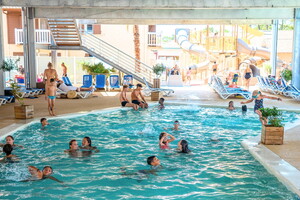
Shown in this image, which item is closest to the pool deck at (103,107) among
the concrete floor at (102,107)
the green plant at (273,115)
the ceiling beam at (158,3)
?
the concrete floor at (102,107)

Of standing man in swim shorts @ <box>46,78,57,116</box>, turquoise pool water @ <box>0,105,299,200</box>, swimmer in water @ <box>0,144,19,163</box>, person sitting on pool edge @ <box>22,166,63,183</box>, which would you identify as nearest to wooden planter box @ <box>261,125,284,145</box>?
turquoise pool water @ <box>0,105,299,200</box>

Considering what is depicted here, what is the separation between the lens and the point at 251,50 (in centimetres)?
2834

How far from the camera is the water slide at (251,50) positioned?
2794cm

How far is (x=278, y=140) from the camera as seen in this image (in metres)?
7.11

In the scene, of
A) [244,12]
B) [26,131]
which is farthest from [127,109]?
[244,12]

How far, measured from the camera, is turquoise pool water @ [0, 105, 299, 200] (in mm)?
5215

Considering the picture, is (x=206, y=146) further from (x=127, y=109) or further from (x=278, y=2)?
(x=278, y=2)

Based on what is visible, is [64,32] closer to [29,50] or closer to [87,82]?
[29,50]

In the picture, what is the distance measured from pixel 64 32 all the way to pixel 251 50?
52.0 ft

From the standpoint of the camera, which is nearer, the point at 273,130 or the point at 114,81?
the point at 273,130

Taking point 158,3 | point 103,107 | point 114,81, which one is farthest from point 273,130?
point 114,81

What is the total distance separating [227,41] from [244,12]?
11.6m

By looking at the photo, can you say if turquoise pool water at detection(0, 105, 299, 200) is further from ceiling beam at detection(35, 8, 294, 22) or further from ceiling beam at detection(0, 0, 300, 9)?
ceiling beam at detection(35, 8, 294, 22)

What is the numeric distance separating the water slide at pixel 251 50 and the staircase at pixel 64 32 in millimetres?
14182
